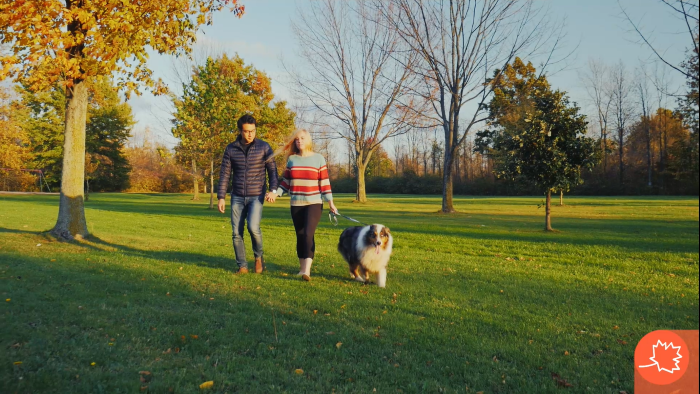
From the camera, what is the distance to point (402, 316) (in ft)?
16.7

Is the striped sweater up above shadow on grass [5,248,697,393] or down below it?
above

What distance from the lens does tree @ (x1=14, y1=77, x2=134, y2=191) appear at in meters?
45.8

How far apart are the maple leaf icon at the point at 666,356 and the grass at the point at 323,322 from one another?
702mm

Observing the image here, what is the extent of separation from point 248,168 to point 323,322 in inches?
128

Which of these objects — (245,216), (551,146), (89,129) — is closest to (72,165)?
(245,216)

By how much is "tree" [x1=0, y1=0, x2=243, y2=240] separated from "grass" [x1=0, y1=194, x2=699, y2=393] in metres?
2.19

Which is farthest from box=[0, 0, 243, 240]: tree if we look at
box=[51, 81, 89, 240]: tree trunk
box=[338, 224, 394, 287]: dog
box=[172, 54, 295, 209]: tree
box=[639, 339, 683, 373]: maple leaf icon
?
box=[172, 54, 295, 209]: tree

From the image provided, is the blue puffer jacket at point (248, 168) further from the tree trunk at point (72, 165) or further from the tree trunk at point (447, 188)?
the tree trunk at point (447, 188)

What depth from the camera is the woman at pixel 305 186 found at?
22.8 ft

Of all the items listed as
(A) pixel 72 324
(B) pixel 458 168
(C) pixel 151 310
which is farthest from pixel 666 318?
(B) pixel 458 168

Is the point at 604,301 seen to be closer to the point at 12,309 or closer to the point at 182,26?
the point at 12,309

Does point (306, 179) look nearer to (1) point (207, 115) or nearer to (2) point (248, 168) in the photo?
(2) point (248, 168)

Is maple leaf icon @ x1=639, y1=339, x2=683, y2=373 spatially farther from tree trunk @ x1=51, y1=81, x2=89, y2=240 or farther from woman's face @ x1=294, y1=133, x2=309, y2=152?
tree trunk @ x1=51, y1=81, x2=89, y2=240

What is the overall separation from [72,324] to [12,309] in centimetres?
92
